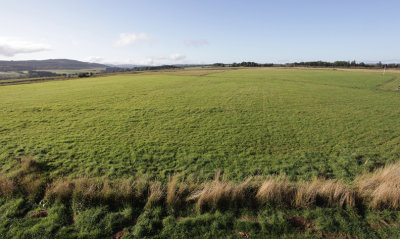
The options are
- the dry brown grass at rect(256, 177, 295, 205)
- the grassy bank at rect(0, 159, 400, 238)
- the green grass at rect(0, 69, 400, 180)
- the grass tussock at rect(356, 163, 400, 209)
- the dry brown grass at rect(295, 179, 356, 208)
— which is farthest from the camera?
the green grass at rect(0, 69, 400, 180)

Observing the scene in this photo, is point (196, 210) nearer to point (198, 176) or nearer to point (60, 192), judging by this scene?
point (198, 176)

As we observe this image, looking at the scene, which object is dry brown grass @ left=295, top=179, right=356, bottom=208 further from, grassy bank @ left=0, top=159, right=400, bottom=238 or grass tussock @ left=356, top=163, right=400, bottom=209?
grass tussock @ left=356, top=163, right=400, bottom=209

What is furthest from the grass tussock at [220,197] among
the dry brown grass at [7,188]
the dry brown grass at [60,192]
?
the dry brown grass at [7,188]

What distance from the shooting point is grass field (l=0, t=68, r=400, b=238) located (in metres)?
6.00

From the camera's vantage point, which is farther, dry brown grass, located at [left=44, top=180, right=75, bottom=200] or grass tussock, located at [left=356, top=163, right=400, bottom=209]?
dry brown grass, located at [left=44, top=180, right=75, bottom=200]

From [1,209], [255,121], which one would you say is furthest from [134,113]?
[1,209]

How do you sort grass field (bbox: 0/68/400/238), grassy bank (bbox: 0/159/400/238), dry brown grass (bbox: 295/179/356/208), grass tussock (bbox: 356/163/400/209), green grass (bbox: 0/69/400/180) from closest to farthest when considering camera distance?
grassy bank (bbox: 0/159/400/238)
grass field (bbox: 0/68/400/238)
grass tussock (bbox: 356/163/400/209)
dry brown grass (bbox: 295/179/356/208)
green grass (bbox: 0/69/400/180)

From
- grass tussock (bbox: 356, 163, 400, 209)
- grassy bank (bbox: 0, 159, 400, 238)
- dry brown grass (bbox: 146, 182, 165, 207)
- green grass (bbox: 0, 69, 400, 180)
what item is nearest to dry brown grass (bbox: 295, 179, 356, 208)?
grassy bank (bbox: 0, 159, 400, 238)

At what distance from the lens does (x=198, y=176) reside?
9219 millimetres

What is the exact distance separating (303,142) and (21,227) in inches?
605

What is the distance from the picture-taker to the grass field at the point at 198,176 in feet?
19.7

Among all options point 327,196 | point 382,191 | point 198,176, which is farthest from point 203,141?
point 382,191

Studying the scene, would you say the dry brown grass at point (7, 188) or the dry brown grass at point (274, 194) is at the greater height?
the dry brown grass at point (7, 188)

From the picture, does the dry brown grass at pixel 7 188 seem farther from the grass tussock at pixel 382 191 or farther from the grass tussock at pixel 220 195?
the grass tussock at pixel 382 191
